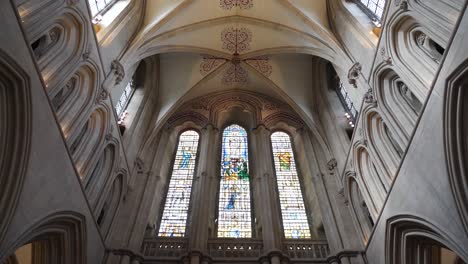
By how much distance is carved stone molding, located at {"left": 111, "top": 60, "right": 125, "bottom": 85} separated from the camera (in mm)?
10172

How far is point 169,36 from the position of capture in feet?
43.4

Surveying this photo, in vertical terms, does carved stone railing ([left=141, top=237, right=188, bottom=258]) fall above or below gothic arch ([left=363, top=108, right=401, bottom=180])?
below

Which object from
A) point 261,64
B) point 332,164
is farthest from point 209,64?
point 332,164

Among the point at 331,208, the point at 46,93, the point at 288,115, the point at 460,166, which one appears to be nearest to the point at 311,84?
the point at 288,115

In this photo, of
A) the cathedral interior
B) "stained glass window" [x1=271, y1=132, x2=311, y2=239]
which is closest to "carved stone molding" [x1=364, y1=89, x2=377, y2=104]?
the cathedral interior

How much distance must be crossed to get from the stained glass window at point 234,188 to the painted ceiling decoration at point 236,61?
237 cm

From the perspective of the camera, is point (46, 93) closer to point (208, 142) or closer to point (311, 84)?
point (208, 142)

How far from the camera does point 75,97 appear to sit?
8.54 meters

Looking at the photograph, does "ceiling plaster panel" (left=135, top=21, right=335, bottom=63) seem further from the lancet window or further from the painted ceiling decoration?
the lancet window

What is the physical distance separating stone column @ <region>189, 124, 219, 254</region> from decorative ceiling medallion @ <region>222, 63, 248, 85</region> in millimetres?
2659

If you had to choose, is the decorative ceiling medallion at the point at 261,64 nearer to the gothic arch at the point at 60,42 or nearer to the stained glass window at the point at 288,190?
the stained glass window at the point at 288,190

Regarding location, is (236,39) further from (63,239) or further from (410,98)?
(63,239)

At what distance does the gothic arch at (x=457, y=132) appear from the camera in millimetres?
6090

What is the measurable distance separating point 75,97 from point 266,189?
659cm
